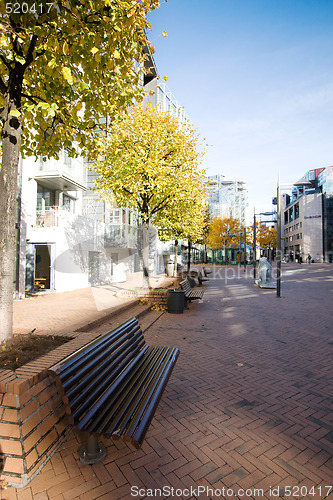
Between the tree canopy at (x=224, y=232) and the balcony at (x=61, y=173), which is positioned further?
the tree canopy at (x=224, y=232)

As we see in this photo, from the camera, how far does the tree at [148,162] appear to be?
35.2 feet

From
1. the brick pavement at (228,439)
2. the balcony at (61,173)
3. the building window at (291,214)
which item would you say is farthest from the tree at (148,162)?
the building window at (291,214)

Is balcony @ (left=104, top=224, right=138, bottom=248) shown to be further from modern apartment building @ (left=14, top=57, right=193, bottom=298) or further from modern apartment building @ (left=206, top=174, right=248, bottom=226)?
modern apartment building @ (left=206, top=174, right=248, bottom=226)

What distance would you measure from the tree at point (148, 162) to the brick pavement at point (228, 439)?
22.0ft

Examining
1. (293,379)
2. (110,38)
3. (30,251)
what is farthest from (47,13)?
(30,251)

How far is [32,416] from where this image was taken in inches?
90.5

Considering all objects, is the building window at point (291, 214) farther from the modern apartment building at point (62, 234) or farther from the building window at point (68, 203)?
the building window at point (68, 203)

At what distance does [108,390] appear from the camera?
2664mm

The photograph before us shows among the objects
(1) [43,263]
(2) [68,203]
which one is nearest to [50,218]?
(1) [43,263]

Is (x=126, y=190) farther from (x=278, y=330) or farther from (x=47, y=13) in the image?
(x=47, y=13)

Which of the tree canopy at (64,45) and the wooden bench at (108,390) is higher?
the tree canopy at (64,45)

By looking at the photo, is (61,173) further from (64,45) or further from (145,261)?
(64,45)

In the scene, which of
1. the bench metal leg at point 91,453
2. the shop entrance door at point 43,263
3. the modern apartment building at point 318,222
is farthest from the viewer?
the modern apartment building at point 318,222

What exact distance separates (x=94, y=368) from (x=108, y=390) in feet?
0.78
